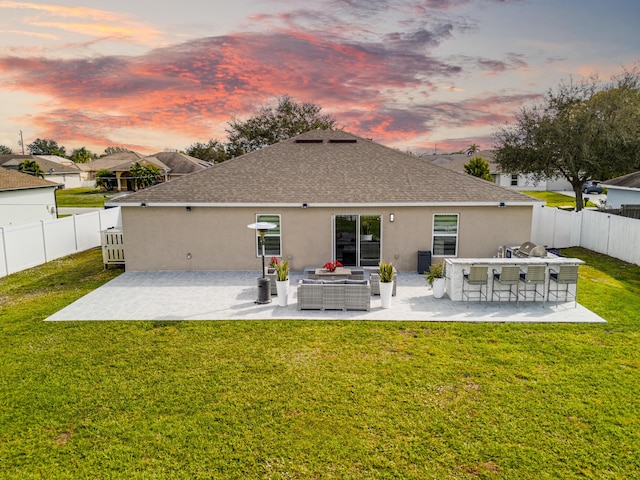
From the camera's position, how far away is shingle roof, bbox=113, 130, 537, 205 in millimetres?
14398

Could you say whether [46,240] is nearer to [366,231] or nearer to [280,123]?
[366,231]

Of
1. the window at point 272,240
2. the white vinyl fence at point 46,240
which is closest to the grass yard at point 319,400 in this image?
the window at point 272,240

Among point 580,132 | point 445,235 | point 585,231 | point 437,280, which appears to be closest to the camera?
point 437,280

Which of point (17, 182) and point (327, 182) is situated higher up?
point (17, 182)

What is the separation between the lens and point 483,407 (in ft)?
21.2

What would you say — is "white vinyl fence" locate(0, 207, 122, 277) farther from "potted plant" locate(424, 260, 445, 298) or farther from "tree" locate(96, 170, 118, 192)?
"tree" locate(96, 170, 118, 192)

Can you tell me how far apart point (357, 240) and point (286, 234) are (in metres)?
2.53

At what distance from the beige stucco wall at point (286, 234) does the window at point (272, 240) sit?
0.17m

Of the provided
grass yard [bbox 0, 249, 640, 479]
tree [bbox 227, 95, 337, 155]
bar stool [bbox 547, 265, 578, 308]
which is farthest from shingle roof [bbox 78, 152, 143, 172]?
bar stool [bbox 547, 265, 578, 308]

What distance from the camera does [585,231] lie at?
61.8ft

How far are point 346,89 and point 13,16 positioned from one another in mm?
18086

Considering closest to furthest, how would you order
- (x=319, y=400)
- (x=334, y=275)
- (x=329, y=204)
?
(x=319, y=400) → (x=334, y=275) → (x=329, y=204)

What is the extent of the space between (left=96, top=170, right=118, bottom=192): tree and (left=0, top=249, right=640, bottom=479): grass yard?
48470 mm

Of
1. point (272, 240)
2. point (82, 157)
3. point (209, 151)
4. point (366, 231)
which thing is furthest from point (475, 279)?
point (82, 157)
